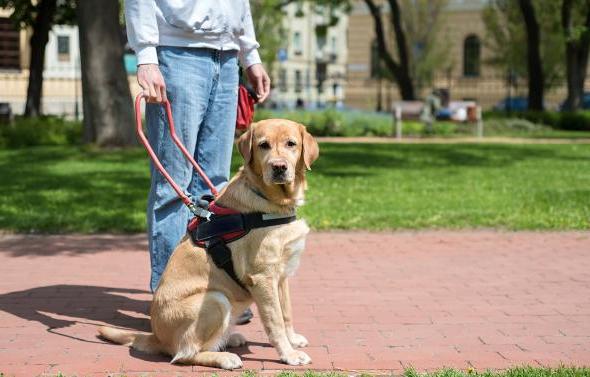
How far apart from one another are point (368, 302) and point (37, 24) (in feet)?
62.2

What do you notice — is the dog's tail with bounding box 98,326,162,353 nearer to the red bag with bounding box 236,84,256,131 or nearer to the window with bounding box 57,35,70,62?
the red bag with bounding box 236,84,256,131

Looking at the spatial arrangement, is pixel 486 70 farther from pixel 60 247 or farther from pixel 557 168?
pixel 60 247

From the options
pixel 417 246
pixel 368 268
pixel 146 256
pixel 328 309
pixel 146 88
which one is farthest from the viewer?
pixel 417 246

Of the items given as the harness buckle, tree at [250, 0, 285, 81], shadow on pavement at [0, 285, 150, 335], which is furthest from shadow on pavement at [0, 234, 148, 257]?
tree at [250, 0, 285, 81]

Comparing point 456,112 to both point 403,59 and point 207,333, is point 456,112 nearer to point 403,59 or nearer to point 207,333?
point 403,59

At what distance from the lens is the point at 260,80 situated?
5477 millimetres

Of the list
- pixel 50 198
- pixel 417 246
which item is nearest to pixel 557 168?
pixel 417 246

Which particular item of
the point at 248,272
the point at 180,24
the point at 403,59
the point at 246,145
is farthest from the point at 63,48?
the point at 248,272

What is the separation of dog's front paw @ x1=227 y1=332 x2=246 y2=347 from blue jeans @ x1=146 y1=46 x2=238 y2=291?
0.65 metres

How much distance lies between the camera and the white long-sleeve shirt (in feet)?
16.0

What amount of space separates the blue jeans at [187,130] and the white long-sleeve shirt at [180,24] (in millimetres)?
63

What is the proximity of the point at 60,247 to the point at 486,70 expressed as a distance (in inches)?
1868

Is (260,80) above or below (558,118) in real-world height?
above

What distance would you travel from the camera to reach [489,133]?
25328mm
